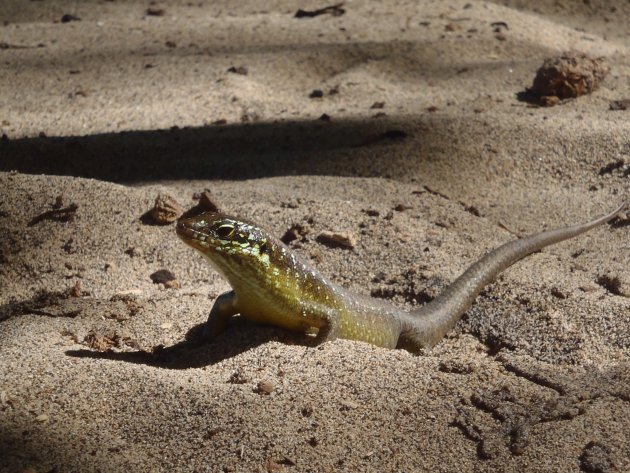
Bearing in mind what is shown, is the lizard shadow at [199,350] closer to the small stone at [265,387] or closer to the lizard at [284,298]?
the lizard at [284,298]

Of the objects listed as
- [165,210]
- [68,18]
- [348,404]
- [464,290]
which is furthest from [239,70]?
[348,404]

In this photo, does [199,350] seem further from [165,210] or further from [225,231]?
[165,210]

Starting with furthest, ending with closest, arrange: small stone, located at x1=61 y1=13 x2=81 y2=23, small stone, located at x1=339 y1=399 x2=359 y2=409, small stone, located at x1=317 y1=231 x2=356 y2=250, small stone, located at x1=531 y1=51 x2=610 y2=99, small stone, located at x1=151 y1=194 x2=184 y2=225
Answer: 1. small stone, located at x1=61 y1=13 x2=81 y2=23
2. small stone, located at x1=531 y1=51 x2=610 y2=99
3. small stone, located at x1=151 y1=194 x2=184 y2=225
4. small stone, located at x1=317 y1=231 x2=356 y2=250
5. small stone, located at x1=339 y1=399 x2=359 y2=409

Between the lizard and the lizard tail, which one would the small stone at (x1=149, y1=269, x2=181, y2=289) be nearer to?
the lizard

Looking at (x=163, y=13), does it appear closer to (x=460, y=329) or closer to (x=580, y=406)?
(x=460, y=329)

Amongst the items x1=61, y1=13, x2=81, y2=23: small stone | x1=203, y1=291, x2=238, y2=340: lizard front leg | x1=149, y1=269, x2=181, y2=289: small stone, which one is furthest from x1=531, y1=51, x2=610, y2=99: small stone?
x1=61, y1=13, x2=81, y2=23: small stone

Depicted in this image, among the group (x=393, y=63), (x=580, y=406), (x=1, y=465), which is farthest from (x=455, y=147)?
(x=1, y=465)
